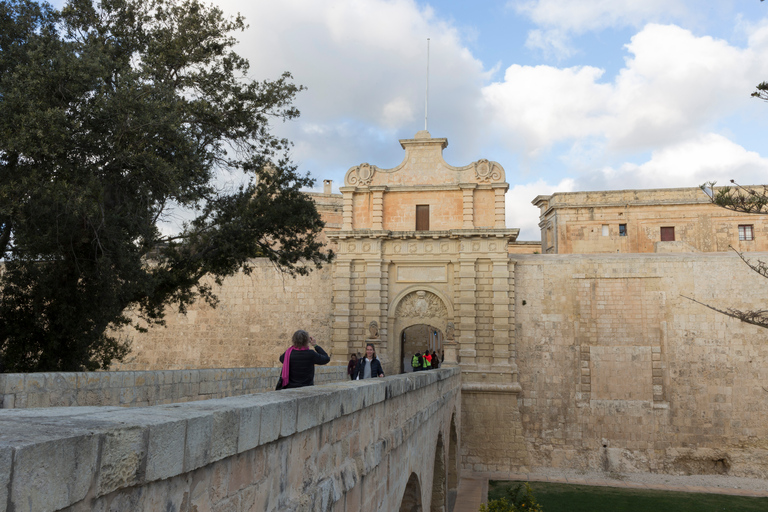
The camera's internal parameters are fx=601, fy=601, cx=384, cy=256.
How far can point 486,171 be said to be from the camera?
18172 millimetres

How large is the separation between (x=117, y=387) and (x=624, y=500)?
1341 cm

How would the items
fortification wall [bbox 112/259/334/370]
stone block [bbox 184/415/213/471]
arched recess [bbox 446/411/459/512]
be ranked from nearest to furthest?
stone block [bbox 184/415/213/471] < arched recess [bbox 446/411/459/512] < fortification wall [bbox 112/259/334/370]

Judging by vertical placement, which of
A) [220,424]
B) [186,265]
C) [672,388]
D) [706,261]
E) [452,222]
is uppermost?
[452,222]

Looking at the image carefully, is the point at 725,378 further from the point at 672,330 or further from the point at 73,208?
the point at 73,208

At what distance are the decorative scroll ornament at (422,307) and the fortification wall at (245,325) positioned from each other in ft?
7.96

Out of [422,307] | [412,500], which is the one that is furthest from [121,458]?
[422,307]

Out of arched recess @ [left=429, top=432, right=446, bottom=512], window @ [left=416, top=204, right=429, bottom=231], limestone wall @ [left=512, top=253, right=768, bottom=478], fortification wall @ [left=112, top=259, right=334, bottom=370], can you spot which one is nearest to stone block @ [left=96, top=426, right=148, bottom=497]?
arched recess @ [left=429, top=432, right=446, bottom=512]

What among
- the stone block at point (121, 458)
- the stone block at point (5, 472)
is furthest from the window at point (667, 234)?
the stone block at point (5, 472)

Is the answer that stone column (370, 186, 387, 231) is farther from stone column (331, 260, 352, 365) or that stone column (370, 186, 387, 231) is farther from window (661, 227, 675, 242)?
window (661, 227, 675, 242)

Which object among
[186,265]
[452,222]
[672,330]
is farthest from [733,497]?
[186,265]

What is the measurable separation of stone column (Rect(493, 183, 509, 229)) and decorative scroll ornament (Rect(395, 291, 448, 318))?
293 centimetres

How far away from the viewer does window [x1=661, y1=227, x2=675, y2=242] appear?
26.1 meters

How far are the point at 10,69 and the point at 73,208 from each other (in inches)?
103

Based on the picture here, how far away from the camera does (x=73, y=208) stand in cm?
830
